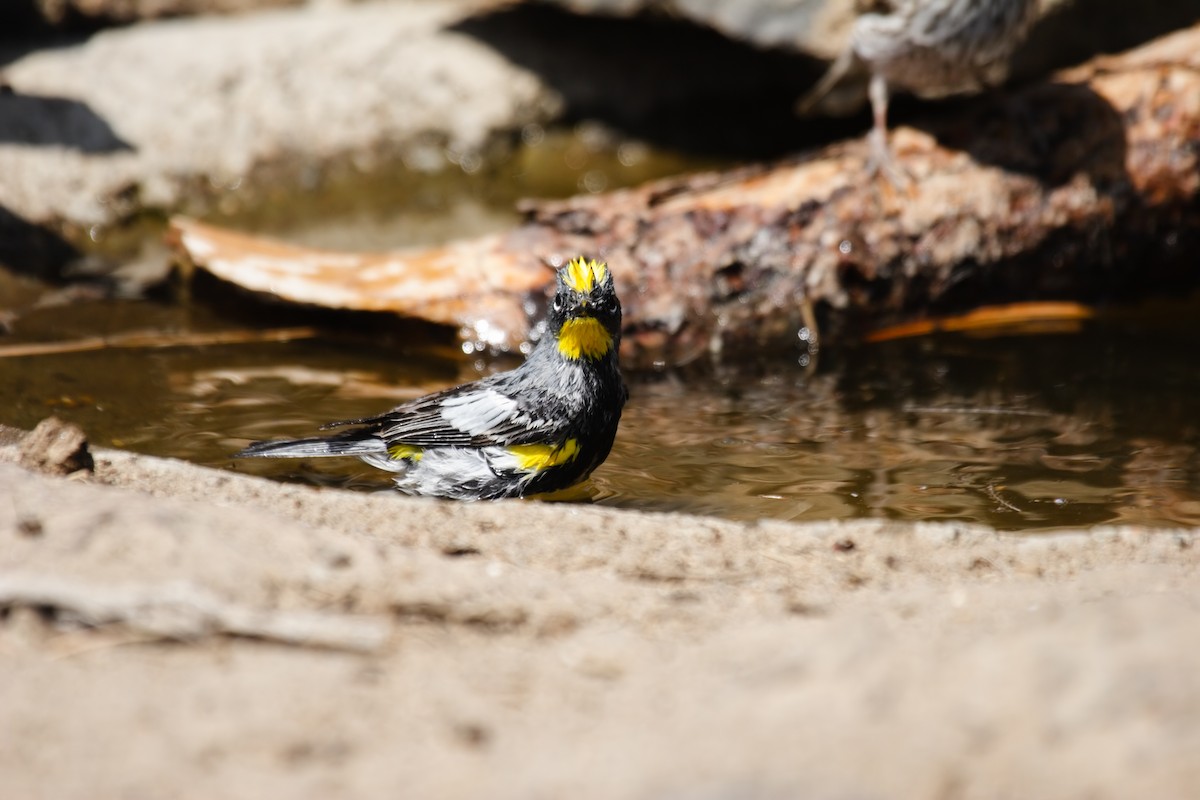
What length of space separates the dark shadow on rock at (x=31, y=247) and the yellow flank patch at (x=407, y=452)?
415cm

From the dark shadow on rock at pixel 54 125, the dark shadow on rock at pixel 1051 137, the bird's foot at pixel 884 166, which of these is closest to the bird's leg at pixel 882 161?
the bird's foot at pixel 884 166

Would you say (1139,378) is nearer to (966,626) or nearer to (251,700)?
(966,626)

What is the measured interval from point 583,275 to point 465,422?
2.43 ft

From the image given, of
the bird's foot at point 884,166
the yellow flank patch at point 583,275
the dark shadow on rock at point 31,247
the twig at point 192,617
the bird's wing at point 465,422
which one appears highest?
the bird's foot at point 884,166

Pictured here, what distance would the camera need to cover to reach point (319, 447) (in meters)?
4.98

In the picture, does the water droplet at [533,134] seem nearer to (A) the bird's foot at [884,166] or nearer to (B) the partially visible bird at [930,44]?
(B) the partially visible bird at [930,44]

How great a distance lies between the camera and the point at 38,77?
916cm

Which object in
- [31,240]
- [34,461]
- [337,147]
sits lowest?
[34,461]

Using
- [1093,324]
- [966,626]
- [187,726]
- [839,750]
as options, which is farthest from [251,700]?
[1093,324]

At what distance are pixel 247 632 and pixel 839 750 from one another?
4.72 feet

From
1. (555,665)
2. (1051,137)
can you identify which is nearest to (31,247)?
(1051,137)

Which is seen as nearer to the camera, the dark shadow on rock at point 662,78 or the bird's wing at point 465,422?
the bird's wing at point 465,422

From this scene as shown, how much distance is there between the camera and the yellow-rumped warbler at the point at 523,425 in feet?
16.1

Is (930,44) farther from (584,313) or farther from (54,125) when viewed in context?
(54,125)
